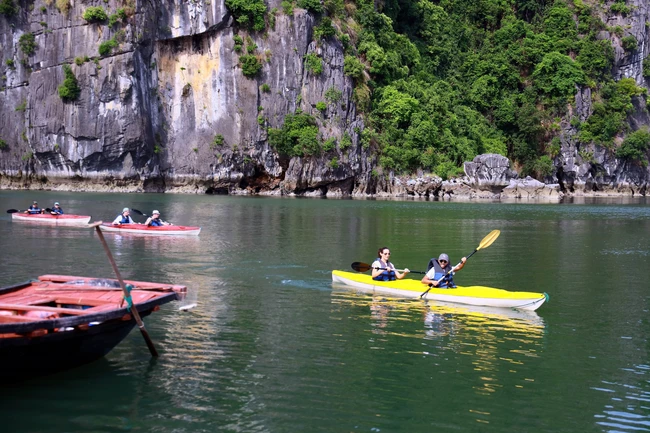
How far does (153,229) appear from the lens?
94.5ft

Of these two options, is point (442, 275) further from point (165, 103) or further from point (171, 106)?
point (165, 103)

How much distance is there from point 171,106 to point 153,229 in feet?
131

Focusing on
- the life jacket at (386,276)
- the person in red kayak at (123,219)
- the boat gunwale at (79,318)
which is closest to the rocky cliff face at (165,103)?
the person in red kayak at (123,219)

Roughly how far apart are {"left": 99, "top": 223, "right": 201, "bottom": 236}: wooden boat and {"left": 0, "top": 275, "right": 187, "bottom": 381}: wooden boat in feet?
53.9

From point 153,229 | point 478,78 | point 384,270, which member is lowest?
point 384,270

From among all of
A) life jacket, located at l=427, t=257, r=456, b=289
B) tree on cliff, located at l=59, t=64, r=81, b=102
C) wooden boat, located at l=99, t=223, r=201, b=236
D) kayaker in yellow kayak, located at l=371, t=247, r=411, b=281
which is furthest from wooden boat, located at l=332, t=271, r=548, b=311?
tree on cliff, located at l=59, t=64, r=81, b=102

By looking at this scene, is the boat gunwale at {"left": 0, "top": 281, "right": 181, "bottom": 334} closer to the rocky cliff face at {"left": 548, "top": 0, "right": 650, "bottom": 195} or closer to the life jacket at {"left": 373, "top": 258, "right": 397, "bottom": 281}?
the life jacket at {"left": 373, "top": 258, "right": 397, "bottom": 281}

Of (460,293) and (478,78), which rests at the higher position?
(478,78)

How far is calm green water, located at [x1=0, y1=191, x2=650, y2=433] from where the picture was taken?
8.90 m

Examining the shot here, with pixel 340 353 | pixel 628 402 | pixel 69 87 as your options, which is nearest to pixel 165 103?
pixel 69 87

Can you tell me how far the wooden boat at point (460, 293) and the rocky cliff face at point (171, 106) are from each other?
154 feet

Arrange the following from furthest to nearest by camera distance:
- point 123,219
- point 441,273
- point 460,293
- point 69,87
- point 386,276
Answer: point 69,87 → point 123,219 → point 386,276 → point 441,273 → point 460,293

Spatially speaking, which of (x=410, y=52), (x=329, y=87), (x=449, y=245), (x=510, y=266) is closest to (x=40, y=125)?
(x=329, y=87)

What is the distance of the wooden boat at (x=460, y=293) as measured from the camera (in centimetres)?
1538
